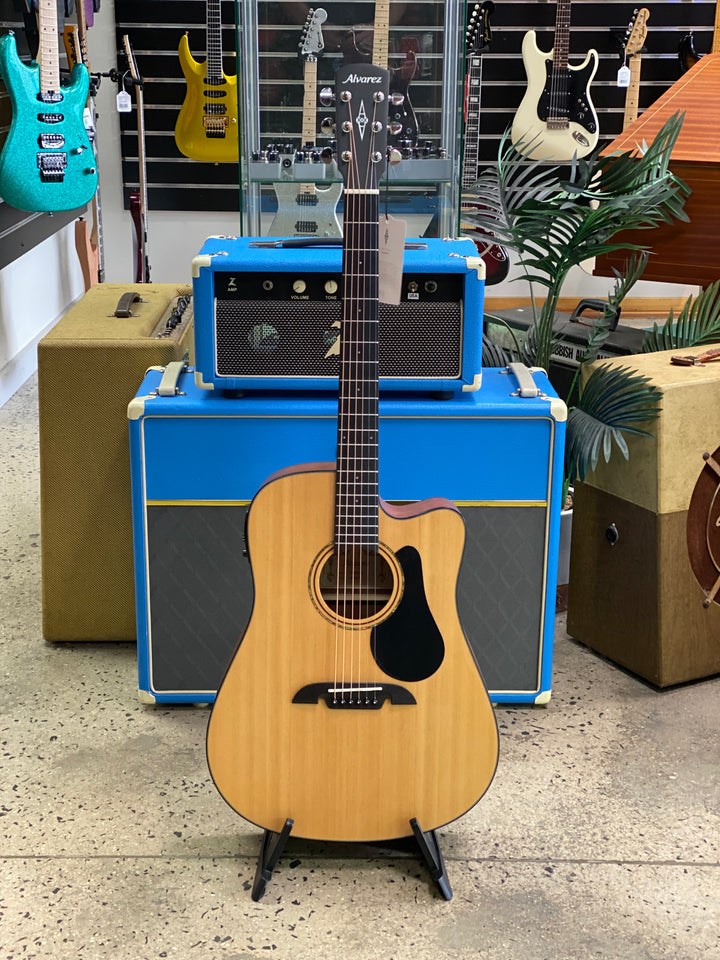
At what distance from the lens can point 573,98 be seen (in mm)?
5215

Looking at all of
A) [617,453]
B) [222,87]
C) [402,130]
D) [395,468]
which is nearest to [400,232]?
[395,468]

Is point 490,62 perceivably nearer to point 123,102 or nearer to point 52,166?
point 123,102

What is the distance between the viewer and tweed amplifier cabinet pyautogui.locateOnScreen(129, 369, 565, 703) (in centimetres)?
213

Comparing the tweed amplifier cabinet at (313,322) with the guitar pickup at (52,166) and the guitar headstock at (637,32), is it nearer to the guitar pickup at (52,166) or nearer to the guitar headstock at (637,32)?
the guitar pickup at (52,166)

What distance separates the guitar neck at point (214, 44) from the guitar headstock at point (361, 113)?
358 cm

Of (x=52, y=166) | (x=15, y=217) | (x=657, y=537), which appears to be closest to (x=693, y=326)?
(x=657, y=537)

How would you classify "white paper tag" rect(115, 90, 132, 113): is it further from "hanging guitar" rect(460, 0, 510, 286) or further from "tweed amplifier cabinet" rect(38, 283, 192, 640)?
"tweed amplifier cabinet" rect(38, 283, 192, 640)

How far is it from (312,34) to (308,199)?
0.38m

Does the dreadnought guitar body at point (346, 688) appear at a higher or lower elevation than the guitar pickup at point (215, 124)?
lower

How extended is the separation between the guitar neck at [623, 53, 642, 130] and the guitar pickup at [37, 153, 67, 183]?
9.13 ft

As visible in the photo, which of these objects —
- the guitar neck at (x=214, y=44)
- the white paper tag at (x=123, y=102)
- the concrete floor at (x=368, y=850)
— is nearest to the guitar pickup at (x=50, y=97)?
the white paper tag at (x=123, y=102)

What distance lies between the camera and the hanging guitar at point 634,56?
5160 mm

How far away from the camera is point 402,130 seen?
267 centimetres

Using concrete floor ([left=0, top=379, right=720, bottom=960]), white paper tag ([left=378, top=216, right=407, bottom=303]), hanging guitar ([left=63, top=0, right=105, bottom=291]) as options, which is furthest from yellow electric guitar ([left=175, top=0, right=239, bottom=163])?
white paper tag ([left=378, top=216, right=407, bottom=303])
